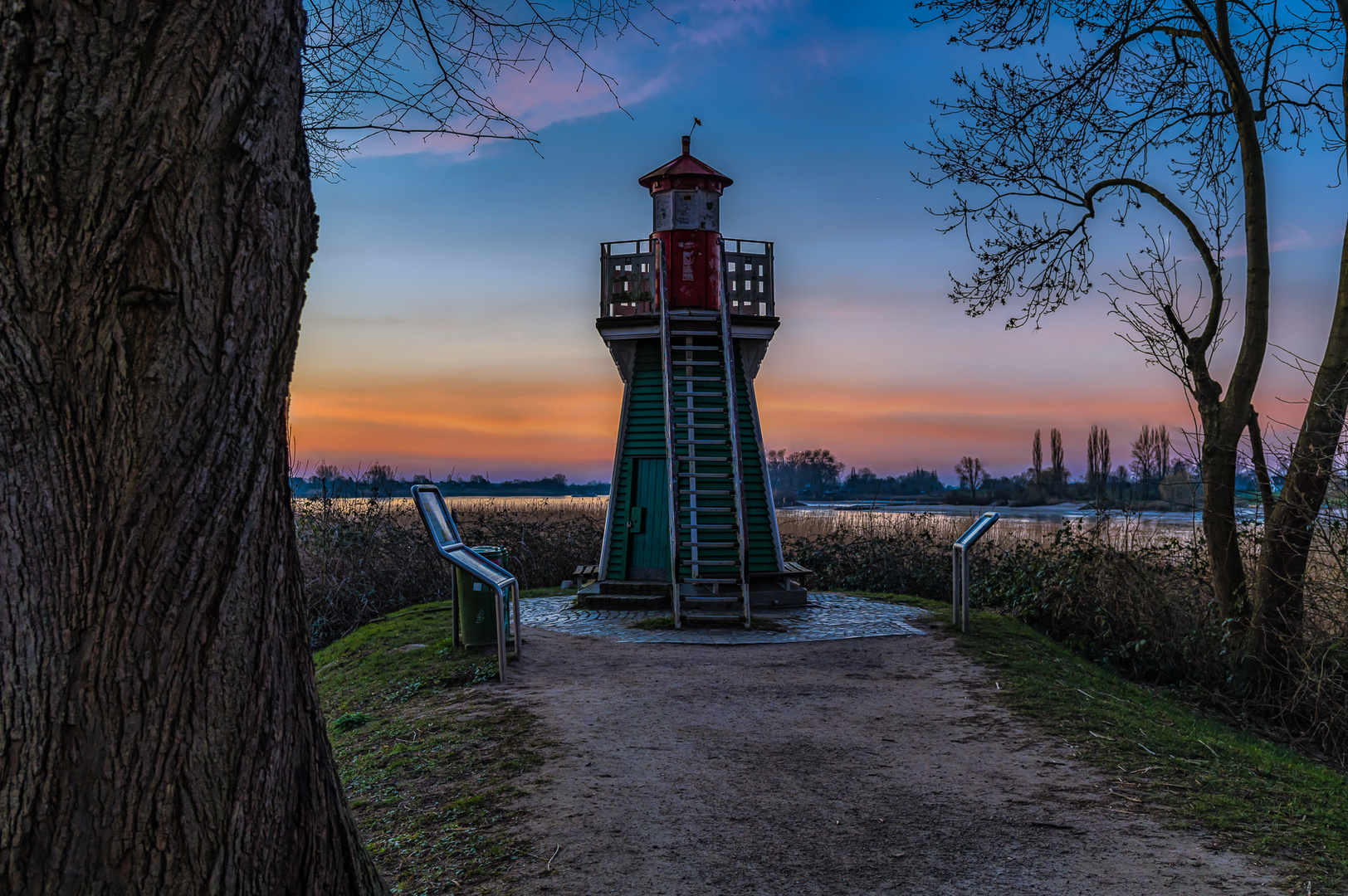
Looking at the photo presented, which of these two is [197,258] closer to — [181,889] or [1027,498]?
[181,889]

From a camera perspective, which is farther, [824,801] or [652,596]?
[652,596]

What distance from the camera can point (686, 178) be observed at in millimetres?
12945

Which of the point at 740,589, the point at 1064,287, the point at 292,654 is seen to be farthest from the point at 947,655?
the point at 292,654

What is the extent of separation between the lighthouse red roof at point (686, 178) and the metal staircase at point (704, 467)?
179cm

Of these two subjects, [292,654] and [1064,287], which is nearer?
[292,654]

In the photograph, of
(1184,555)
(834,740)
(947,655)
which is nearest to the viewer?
(834,740)

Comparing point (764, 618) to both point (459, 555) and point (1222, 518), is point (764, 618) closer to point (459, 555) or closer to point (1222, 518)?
point (459, 555)

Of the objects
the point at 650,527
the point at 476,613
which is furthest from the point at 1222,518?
the point at 476,613

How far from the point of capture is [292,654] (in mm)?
2914

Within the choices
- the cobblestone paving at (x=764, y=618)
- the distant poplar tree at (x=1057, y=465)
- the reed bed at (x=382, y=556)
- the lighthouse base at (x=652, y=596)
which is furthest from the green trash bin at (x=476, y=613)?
the distant poplar tree at (x=1057, y=465)

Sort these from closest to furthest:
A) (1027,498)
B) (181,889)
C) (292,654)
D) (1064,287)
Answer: (181,889)
(292,654)
(1064,287)
(1027,498)

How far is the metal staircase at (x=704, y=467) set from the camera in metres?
11.4

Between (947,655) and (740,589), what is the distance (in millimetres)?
3160

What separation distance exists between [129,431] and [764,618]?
9.52 meters
